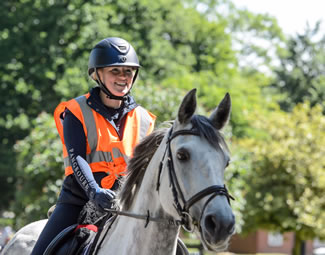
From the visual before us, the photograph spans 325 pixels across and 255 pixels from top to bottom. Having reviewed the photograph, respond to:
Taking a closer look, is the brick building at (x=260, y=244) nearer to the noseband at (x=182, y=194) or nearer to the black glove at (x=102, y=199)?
the black glove at (x=102, y=199)

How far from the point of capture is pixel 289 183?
83.0 feet

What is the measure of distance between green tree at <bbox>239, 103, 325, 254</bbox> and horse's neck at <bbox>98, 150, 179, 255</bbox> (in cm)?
2055

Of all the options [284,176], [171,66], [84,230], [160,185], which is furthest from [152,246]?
[171,66]

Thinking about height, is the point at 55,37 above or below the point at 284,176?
above

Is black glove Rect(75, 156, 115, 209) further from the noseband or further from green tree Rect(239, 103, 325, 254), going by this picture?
green tree Rect(239, 103, 325, 254)

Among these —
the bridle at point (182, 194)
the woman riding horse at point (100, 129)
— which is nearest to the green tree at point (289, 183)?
the woman riding horse at point (100, 129)

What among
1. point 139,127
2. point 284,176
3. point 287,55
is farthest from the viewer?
point 287,55

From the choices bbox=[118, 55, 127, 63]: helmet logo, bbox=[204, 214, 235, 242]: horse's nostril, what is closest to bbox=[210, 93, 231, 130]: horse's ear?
bbox=[204, 214, 235, 242]: horse's nostril

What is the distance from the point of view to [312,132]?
26.1 meters

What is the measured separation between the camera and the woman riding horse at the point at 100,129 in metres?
4.70

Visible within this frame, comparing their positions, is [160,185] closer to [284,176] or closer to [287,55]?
[284,176]

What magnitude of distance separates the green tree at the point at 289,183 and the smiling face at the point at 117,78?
2013 centimetres

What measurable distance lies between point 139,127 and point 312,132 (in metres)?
22.3

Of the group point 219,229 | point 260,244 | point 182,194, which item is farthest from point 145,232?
point 260,244
